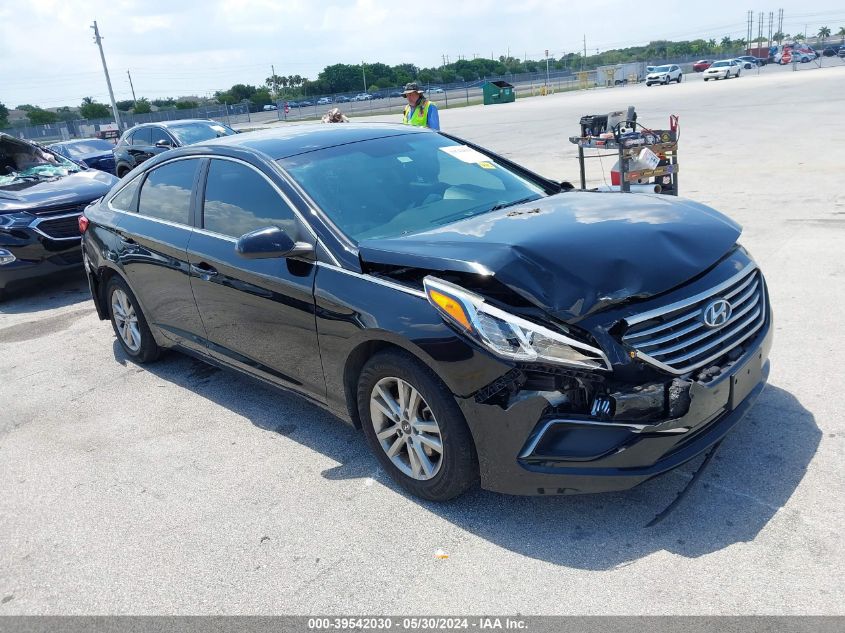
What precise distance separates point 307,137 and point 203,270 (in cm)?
105

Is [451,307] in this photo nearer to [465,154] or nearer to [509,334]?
[509,334]

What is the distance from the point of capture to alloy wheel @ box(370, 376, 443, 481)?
3.28m

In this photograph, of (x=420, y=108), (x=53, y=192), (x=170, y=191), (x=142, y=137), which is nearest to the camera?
(x=170, y=191)

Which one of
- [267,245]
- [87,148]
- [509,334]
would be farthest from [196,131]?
[509,334]

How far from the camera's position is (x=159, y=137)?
15.5m

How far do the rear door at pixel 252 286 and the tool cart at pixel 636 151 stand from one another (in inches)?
189

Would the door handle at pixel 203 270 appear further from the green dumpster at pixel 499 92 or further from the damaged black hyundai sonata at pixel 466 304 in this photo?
the green dumpster at pixel 499 92

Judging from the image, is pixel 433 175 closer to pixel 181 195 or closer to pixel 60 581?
pixel 181 195

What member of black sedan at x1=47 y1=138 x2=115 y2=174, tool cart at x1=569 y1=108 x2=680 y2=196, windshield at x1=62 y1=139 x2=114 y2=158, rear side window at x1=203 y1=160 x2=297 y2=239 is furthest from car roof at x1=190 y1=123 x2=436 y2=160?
windshield at x1=62 y1=139 x2=114 y2=158

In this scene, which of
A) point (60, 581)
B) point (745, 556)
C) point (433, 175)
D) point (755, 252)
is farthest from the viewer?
Answer: point (755, 252)

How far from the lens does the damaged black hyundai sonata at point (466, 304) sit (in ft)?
9.41

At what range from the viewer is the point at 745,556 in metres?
2.85

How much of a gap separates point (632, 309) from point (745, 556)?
106cm

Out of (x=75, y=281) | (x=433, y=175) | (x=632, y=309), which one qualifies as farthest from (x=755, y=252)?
(x=75, y=281)
